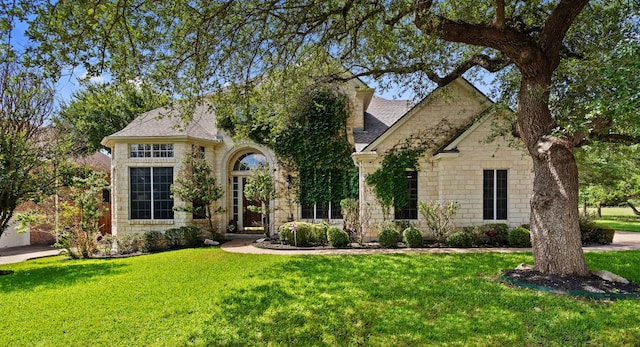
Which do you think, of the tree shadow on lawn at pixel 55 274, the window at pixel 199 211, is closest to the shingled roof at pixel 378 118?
the window at pixel 199 211

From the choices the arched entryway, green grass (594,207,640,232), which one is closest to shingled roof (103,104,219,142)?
the arched entryway

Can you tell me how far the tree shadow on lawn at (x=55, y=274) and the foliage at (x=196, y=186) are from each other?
151 inches

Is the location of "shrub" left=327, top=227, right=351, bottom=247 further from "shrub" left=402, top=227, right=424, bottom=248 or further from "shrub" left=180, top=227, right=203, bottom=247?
"shrub" left=180, top=227, right=203, bottom=247

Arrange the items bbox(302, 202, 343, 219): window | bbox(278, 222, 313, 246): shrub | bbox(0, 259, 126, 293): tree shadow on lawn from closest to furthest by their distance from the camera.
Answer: bbox(0, 259, 126, 293): tree shadow on lawn < bbox(278, 222, 313, 246): shrub < bbox(302, 202, 343, 219): window

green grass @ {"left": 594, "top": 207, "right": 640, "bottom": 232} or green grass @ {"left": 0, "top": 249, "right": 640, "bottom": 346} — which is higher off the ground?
green grass @ {"left": 0, "top": 249, "right": 640, "bottom": 346}

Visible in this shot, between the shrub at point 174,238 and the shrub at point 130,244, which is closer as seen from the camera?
the shrub at point 130,244

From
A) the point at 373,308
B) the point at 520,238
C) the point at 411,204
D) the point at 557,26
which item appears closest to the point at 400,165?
the point at 411,204

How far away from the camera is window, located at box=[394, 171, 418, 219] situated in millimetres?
13594

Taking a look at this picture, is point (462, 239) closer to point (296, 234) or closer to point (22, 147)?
point (296, 234)

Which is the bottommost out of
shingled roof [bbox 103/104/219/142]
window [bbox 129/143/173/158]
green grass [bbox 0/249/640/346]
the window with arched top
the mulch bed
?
green grass [bbox 0/249/640/346]

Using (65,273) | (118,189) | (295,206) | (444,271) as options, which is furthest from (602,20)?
(118,189)

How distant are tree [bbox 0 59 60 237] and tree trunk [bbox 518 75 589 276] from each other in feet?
45.6

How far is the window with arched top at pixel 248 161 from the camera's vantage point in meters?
16.5

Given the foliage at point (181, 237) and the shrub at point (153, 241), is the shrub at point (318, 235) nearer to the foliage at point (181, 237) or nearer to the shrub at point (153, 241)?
the foliage at point (181, 237)
